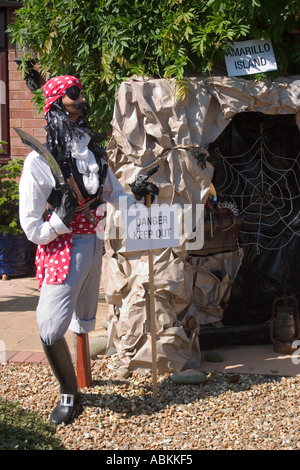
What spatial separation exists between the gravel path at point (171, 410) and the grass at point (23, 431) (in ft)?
0.79

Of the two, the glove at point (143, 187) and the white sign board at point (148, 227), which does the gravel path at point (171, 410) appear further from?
the glove at point (143, 187)

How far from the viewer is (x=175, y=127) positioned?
4.40m

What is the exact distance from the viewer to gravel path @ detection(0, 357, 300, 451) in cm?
346

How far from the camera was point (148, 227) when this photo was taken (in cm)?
386

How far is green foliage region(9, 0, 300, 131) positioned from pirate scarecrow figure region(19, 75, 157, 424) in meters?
0.98

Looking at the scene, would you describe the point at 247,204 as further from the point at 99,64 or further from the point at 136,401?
the point at 136,401

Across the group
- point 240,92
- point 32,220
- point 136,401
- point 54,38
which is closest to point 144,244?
point 32,220

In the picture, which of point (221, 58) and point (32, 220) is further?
point (221, 58)

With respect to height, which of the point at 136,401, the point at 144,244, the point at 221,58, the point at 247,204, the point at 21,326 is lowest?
the point at 136,401

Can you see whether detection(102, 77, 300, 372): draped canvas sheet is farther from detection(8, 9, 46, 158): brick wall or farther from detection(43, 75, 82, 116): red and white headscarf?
detection(8, 9, 46, 158): brick wall

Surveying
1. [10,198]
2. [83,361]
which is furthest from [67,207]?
[10,198]

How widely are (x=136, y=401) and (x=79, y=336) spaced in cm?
53

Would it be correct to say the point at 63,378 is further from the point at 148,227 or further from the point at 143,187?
the point at 143,187

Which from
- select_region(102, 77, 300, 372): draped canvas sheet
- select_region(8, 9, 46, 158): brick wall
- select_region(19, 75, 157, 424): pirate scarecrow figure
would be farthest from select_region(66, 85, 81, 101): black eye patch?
select_region(8, 9, 46, 158): brick wall
